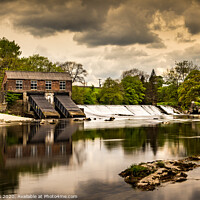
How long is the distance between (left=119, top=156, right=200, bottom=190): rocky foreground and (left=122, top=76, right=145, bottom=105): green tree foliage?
76.9 m

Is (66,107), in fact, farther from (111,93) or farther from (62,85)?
(111,93)

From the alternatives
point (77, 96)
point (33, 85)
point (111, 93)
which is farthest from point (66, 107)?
point (111, 93)

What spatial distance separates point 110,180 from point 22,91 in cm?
5410

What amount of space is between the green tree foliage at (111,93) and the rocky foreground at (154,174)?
71.6 metres

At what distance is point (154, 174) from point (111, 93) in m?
73.9

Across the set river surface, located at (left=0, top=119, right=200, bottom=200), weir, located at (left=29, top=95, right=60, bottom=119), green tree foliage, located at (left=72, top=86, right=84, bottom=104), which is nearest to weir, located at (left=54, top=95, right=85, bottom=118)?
weir, located at (left=29, top=95, right=60, bottom=119)

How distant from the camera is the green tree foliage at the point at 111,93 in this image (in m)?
83.2

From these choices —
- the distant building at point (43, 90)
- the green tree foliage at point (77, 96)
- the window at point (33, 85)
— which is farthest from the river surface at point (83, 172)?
the green tree foliage at point (77, 96)

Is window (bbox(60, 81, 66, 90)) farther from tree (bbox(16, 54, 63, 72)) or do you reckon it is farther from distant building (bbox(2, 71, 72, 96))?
tree (bbox(16, 54, 63, 72))

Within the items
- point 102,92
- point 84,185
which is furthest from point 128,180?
point 102,92

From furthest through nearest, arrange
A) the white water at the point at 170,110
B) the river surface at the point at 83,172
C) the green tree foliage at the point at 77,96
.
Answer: the white water at the point at 170,110
the green tree foliage at the point at 77,96
the river surface at the point at 83,172

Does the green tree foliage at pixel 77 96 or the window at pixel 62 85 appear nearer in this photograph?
the window at pixel 62 85

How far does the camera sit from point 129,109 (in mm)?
76625

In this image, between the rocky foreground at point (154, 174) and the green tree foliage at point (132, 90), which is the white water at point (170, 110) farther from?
the rocky foreground at point (154, 174)
